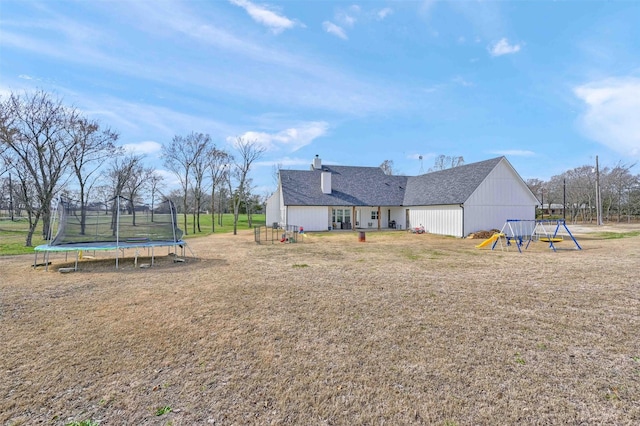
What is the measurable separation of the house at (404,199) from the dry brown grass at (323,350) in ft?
40.5

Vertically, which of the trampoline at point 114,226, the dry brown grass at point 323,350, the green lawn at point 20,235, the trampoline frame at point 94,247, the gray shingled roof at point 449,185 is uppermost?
the gray shingled roof at point 449,185

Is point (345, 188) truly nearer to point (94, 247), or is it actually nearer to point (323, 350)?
point (94, 247)

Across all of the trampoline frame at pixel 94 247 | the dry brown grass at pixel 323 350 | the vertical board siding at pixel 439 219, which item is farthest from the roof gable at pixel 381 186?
the dry brown grass at pixel 323 350

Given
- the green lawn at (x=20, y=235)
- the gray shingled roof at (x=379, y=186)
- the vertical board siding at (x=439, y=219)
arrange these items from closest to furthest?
the green lawn at (x=20, y=235), the vertical board siding at (x=439, y=219), the gray shingled roof at (x=379, y=186)

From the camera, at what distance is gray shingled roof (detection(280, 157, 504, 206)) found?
2020cm

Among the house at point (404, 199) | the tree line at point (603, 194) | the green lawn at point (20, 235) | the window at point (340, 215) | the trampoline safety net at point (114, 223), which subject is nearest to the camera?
the trampoline safety net at point (114, 223)

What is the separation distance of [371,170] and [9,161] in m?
25.4

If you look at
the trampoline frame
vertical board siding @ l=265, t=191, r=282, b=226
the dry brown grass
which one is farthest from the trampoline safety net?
vertical board siding @ l=265, t=191, r=282, b=226

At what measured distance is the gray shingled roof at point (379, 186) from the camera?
20203mm

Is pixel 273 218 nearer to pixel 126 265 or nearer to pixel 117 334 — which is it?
pixel 126 265

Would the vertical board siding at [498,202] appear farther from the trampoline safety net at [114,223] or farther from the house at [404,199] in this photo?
the trampoline safety net at [114,223]

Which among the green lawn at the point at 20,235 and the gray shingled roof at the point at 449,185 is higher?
the gray shingled roof at the point at 449,185

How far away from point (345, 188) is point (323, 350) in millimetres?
22537

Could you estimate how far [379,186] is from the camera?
1061 inches
